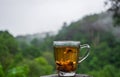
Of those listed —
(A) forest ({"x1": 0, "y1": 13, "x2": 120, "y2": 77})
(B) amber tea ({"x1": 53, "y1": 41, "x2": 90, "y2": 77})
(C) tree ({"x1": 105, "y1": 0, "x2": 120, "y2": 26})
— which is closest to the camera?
(B) amber tea ({"x1": 53, "y1": 41, "x2": 90, "y2": 77})

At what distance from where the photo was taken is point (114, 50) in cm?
5303

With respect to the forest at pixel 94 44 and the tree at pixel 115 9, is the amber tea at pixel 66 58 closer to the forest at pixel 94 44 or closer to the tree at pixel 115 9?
the tree at pixel 115 9

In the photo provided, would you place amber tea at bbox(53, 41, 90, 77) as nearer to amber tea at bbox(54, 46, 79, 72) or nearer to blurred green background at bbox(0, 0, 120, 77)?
amber tea at bbox(54, 46, 79, 72)

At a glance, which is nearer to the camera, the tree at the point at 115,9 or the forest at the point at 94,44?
the tree at the point at 115,9

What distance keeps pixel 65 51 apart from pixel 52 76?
0.51 feet

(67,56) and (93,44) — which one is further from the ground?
(67,56)

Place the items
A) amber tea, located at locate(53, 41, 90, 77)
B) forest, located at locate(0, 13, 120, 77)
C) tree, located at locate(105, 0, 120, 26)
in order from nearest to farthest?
amber tea, located at locate(53, 41, 90, 77), tree, located at locate(105, 0, 120, 26), forest, located at locate(0, 13, 120, 77)

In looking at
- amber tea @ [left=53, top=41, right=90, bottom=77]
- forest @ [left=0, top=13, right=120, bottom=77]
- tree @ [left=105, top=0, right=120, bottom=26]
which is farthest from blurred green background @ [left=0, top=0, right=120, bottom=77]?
amber tea @ [left=53, top=41, right=90, bottom=77]

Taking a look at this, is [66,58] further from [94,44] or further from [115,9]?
[94,44]

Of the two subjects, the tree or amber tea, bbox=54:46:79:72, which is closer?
amber tea, bbox=54:46:79:72

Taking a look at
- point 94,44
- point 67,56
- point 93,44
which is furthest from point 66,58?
point 94,44

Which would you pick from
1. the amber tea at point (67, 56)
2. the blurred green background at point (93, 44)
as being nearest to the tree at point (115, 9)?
the amber tea at point (67, 56)

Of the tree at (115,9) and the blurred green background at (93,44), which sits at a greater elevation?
the tree at (115,9)

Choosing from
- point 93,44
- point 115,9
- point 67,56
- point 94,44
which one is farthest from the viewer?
point 94,44
